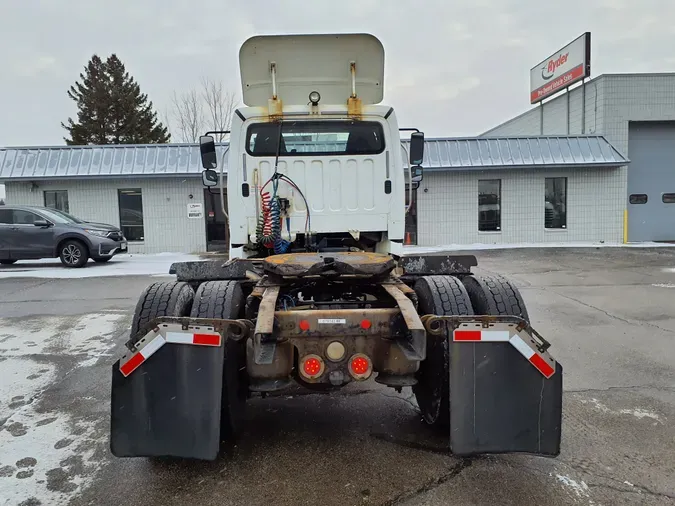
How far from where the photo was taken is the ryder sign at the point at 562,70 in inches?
768

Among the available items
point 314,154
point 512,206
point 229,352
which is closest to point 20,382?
point 229,352

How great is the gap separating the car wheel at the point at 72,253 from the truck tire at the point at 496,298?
13067 mm

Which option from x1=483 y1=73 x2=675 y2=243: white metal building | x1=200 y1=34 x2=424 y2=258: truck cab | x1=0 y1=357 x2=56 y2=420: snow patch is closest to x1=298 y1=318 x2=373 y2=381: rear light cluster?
x1=200 y1=34 x2=424 y2=258: truck cab

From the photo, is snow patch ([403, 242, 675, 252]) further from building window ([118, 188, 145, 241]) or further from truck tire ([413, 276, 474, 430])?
truck tire ([413, 276, 474, 430])

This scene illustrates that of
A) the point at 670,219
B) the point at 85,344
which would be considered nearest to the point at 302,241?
the point at 85,344

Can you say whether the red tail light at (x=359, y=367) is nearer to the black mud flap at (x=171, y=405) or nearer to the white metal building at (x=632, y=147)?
the black mud flap at (x=171, y=405)

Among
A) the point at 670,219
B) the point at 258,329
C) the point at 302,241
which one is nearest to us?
the point at 258,329

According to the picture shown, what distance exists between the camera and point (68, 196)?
1772 cm

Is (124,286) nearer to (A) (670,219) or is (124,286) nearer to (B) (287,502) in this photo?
(B) (287,502)

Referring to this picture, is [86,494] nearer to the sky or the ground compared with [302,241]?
nearer to the ground

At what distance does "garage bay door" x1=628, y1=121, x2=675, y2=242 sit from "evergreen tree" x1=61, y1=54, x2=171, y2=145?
33237 millimetres

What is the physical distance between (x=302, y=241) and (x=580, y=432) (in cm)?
273

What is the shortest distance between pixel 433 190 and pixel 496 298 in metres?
15.3

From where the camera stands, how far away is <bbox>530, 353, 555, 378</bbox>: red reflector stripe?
2.79 m
